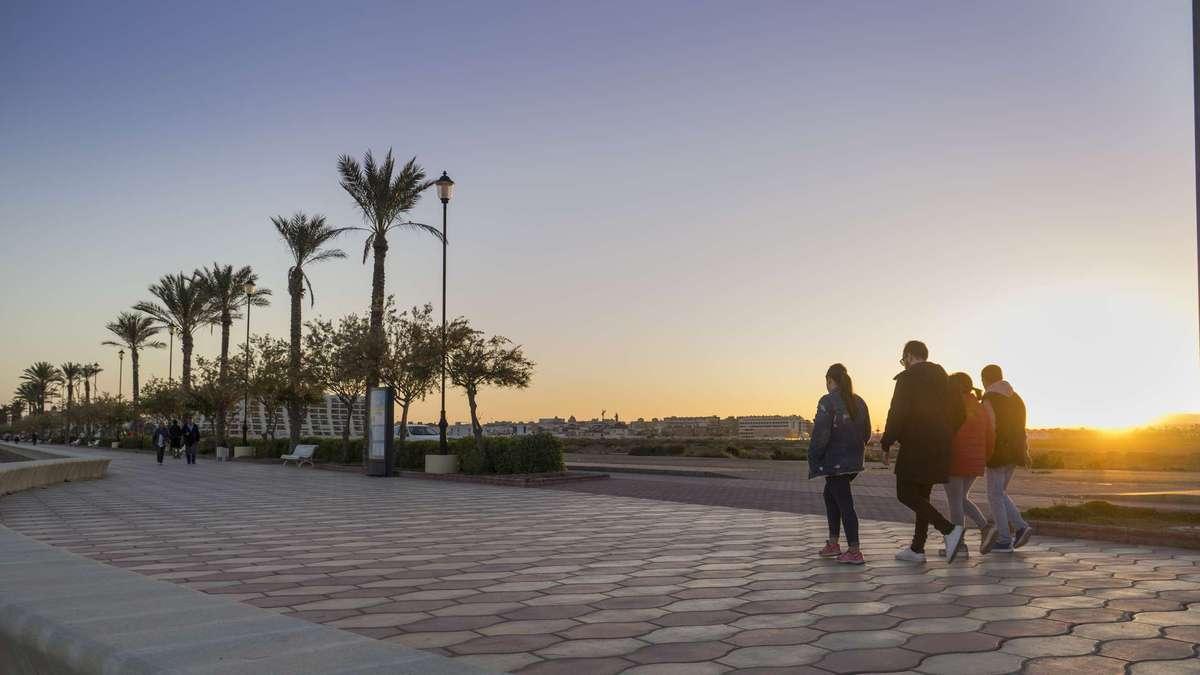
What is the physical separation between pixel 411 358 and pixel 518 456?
497 centimetres

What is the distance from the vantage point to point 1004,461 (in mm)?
8344

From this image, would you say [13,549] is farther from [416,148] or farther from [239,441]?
A: [239,441]

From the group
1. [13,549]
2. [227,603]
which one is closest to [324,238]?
[13,549]

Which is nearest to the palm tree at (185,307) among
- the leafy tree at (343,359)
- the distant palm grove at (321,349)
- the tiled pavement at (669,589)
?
the distant palm grove at (321,349)

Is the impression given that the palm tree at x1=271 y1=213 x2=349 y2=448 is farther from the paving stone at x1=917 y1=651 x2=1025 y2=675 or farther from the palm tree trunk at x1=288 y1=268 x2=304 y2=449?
the paving stone at x1=917 y1=651 x2=1025 y2=675

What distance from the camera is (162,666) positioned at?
122 inches

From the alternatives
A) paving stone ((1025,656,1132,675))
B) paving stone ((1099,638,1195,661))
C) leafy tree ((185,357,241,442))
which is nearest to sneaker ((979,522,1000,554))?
paving stone ((1099,638,1195,661))

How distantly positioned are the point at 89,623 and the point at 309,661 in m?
1.34

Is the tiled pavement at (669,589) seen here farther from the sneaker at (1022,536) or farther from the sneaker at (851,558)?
the sneaker at (1022,536)

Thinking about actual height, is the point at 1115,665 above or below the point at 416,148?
below

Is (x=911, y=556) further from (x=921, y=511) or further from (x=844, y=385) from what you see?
(x=844, y=385)

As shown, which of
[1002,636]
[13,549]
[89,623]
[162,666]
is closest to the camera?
[162,666]

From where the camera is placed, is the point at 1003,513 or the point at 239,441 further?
the point at 239,441

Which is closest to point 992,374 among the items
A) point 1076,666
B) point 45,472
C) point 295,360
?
point 1076,666
